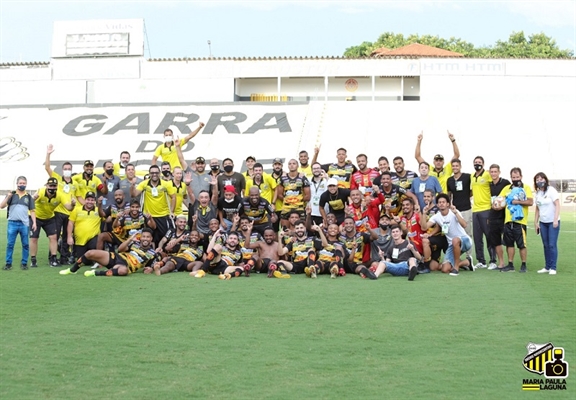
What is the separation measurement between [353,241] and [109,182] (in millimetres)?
4486

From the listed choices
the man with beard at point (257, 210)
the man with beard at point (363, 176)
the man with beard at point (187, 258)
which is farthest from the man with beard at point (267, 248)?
the man with beard at point (363, 176)

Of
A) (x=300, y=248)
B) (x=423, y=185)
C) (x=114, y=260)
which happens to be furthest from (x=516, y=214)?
(x=114, y=260)

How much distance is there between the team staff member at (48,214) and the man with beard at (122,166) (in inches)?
44.0

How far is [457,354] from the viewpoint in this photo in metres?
→ 6.82

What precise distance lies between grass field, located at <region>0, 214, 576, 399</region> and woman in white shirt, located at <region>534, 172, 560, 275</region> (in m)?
0.99

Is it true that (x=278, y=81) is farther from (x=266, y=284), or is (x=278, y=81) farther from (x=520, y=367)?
(x=520, y=367)

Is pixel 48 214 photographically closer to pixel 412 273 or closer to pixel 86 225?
pixel 86 225

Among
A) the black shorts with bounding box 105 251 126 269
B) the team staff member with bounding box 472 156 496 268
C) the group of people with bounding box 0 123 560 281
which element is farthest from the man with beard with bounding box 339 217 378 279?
the black shorts with bounding box 105 251 126 269

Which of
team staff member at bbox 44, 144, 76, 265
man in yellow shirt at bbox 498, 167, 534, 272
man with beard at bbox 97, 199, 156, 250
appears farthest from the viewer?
team staff member at bbox 44, 144, 76, 265

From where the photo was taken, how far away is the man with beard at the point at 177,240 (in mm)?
12594

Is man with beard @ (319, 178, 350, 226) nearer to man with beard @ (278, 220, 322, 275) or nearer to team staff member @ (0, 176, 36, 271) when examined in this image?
man with beard @ (278, 220, 322, 275)

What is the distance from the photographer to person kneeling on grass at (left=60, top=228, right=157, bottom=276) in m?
12.3

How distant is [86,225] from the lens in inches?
516

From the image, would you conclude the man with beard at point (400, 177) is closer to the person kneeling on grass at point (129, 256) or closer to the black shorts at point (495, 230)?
the black shorts at point (495, 230)
